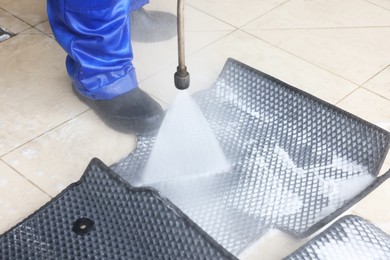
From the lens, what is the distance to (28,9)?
6.48ft

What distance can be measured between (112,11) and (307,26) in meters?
0.74

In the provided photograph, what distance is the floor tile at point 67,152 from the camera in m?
1.34

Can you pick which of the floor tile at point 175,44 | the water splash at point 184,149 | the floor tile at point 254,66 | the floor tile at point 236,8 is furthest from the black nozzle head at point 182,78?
the floor tile at point 236,8

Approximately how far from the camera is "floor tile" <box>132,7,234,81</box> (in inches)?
67.6

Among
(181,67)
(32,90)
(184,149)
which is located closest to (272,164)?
(184,149)

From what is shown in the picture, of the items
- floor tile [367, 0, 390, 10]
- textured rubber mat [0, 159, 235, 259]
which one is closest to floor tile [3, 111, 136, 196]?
textured rubber mat [0, 159, 235, 259]

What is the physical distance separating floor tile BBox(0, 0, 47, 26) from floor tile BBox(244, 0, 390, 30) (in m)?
0.66

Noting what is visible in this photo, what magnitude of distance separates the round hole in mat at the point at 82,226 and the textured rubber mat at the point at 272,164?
17 cm

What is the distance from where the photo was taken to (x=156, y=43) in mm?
1815

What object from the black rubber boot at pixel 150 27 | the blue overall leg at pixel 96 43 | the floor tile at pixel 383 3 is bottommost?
the floor tile at pixel 383 3

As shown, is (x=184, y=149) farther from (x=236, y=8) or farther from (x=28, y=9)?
(x=28, y=9)

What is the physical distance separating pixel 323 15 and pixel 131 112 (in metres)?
0.81

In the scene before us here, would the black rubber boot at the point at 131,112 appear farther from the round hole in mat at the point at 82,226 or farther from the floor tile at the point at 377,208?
the floor tile at the point at 377,208

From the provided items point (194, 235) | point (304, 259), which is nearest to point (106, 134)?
point (194, 235)
